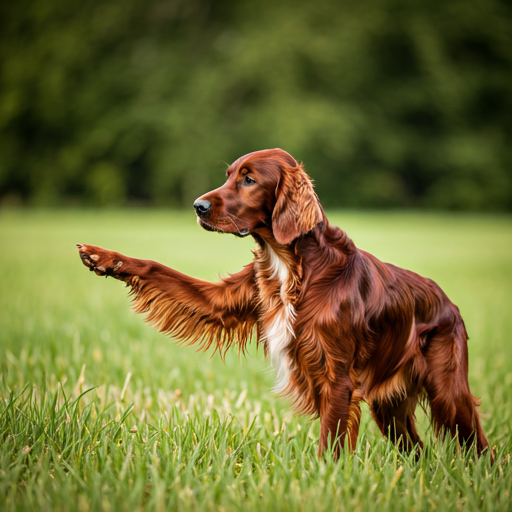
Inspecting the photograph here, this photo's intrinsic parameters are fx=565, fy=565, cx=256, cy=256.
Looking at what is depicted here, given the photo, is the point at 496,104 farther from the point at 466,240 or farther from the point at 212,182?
the point at 466,240

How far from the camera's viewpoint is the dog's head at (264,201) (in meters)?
2.41

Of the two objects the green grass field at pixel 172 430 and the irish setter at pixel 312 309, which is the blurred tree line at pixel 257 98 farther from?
the irish setter at pixel 312 309

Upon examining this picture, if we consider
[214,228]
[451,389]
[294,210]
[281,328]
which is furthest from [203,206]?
[451,389]

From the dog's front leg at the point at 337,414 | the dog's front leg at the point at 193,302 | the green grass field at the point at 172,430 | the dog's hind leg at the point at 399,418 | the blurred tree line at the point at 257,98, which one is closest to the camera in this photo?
the green grass field at the point at 172,430

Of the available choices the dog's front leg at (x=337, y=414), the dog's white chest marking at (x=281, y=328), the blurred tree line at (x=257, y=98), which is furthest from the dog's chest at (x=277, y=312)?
the blurred tree line at (x=257, y=98)

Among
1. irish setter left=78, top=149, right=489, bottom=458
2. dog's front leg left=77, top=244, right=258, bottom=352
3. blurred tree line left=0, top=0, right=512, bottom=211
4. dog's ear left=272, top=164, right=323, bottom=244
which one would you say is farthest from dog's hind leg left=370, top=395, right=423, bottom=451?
blurred tree line left=0, top=0, right=512, bottom=211

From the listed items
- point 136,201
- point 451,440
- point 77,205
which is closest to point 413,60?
point 136,201

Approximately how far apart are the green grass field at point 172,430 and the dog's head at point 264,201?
86 centimetres

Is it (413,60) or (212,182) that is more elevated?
(413,60)

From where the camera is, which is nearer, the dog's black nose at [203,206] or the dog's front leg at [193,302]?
the dog's black nose at [203,206]

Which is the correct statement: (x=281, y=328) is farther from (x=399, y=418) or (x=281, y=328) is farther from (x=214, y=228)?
(x=399, y=418)

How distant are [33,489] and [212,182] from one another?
80.9 feet

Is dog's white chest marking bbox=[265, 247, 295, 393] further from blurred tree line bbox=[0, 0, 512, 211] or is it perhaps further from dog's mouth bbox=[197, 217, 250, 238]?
blurred tree line bbox=[0, 0, 512, 211]

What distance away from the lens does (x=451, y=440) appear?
239 centimetres
